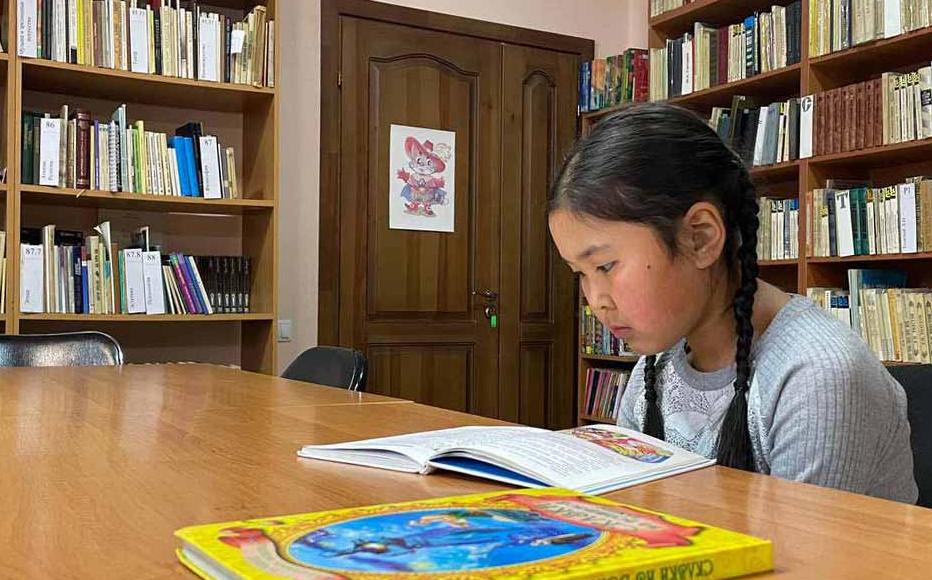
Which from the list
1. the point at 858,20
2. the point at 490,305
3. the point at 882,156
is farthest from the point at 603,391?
the point at 858,20

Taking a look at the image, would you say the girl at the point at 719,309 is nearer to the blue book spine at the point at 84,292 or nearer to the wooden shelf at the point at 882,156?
the wooden shelf at the point at 882,156

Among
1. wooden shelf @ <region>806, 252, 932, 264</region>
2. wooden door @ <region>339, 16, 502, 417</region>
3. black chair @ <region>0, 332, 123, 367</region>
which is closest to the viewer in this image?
black chair @ <region>0, 332, 123, 367</region>

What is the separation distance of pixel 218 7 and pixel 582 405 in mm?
2370

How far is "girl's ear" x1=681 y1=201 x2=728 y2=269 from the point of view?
1.25m

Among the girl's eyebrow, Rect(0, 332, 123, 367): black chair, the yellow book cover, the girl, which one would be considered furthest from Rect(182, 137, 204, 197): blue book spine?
the yellow book cover

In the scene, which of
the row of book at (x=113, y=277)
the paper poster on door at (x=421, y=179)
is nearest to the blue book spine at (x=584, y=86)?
the paper poster on door at (x=421, y=179)

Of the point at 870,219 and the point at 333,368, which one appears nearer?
the point at 333,368

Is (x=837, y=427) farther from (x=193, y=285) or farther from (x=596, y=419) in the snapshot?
(x=596, y=419)

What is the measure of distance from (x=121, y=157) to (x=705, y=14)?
8.15 feet

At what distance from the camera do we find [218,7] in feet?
12.6

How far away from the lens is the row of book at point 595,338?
440 cm

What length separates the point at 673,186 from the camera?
1.25m

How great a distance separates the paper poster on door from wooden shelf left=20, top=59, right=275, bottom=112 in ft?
2.55

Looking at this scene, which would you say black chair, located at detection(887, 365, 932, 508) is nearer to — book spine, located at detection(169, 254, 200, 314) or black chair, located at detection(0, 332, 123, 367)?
black chair, located at detection(0, 332, 123, 367)
